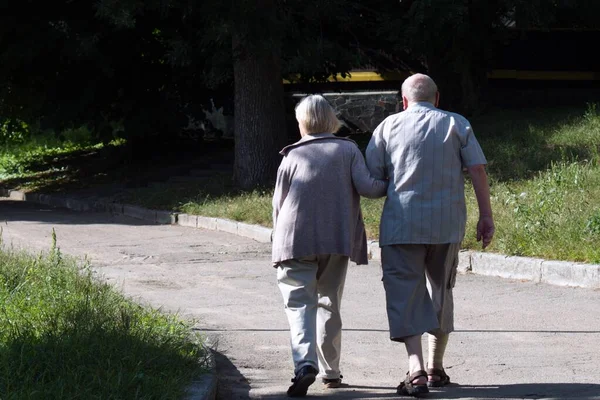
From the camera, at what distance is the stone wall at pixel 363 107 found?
21.9 m

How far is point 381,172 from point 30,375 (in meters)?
2.19

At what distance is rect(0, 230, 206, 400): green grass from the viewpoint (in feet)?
16.1

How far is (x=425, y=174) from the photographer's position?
556cm

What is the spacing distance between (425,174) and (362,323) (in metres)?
2.48

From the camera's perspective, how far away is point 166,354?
18.5ft

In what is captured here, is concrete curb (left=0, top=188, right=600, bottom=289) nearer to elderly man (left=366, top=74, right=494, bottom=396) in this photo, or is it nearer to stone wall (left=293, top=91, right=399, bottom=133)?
elderly man (left=366, top=74, right=494, bottom=396)

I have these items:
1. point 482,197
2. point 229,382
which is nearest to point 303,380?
point 229,382

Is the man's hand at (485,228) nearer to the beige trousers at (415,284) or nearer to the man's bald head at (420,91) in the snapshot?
the beige trousers at (415,284)

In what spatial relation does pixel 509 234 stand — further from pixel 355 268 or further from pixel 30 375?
pixel 30 375

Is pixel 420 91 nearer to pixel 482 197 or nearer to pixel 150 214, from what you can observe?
pixel 482 197

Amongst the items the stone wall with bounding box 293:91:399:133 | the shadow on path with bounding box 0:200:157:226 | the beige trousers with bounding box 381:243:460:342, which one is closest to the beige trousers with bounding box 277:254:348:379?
the beige trousers with bounding box 381:243:460:342

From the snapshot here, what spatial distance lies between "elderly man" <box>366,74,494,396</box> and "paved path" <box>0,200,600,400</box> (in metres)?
0.42

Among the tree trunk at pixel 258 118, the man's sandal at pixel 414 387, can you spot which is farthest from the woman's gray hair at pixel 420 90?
the tree trunk at pixel 258 118

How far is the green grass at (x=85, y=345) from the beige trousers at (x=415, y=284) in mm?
1146
